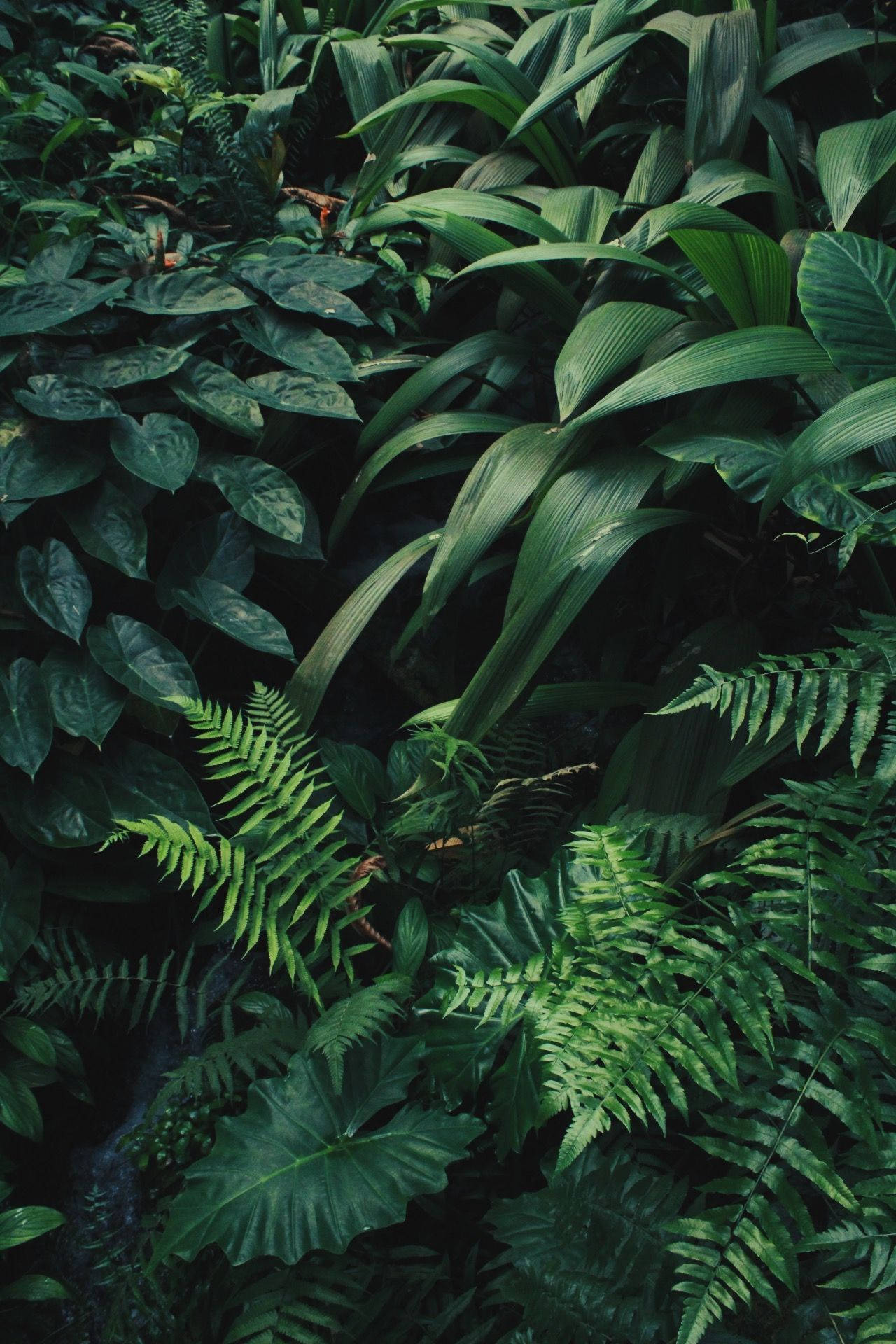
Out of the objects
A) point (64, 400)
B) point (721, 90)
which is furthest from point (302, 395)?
point (721, 90)

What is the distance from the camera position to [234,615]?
1975mm

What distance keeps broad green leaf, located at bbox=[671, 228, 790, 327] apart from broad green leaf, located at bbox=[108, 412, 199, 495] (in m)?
1.05

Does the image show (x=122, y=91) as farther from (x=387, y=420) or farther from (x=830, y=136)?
(x=830, y=136)

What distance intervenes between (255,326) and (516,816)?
4.51 feet

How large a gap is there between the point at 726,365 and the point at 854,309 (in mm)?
201

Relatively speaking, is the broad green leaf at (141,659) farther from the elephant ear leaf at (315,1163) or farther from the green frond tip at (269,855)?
the elephant ear leaf at (315,1163)

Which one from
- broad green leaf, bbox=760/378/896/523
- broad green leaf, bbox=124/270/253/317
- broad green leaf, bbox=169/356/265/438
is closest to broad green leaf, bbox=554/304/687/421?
broad green leaf, bbox=760/378/896/523

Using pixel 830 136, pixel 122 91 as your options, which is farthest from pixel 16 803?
pixel 122 91

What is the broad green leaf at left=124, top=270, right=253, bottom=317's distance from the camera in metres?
2.18

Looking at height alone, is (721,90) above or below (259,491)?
above

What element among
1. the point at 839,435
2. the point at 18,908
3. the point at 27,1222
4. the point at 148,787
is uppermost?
the point at 839,435

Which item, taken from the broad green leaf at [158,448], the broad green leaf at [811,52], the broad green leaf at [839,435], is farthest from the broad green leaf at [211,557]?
the broad green leaf at [811,52]

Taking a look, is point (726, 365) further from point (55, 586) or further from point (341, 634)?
point (55, 586)

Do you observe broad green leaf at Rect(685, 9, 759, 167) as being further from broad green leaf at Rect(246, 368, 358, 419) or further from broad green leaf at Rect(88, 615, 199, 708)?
broad green leaf at Rect(88, 615, 199, 708)
